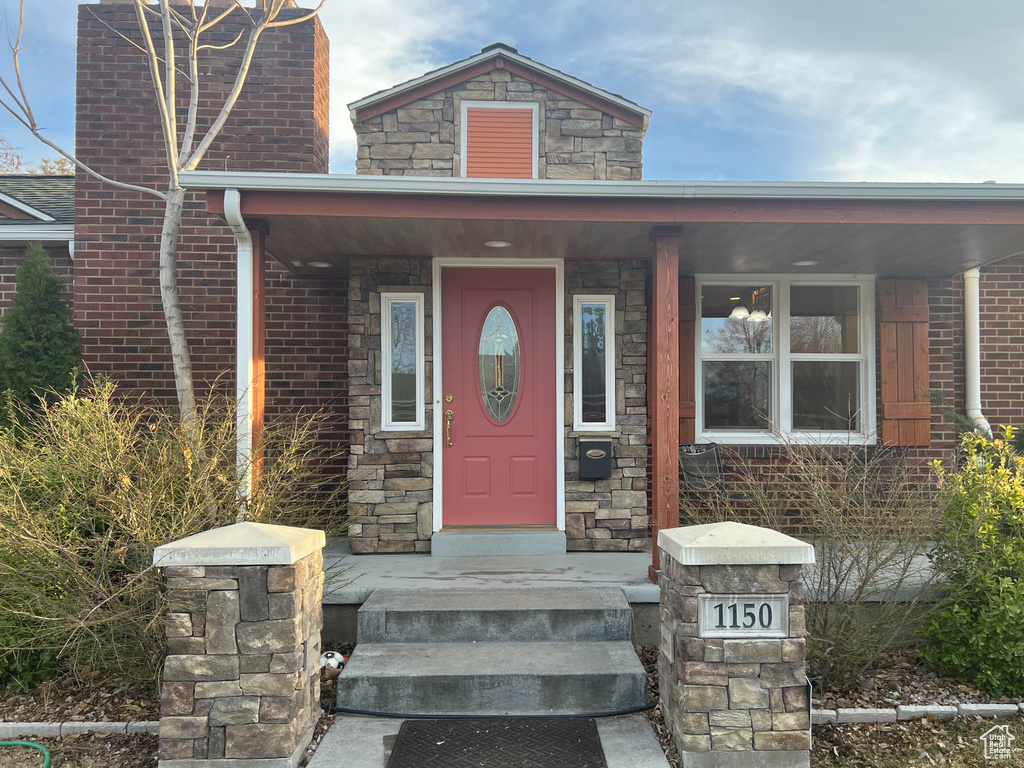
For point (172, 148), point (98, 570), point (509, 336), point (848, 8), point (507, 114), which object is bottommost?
point (98, 570)

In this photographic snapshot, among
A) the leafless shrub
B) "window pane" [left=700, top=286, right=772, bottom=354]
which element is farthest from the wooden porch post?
"window pane" [left=700, top=286, right=772, bottom=354]

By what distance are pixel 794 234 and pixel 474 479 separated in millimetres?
2887

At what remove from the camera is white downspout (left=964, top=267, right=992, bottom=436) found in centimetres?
555

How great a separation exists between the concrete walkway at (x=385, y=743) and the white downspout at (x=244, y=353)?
145 cm

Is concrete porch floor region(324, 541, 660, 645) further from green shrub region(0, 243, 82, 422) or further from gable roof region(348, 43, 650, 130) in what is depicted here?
gable roof region(348, 43, 650, 130)

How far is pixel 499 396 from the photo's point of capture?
16.3 ft

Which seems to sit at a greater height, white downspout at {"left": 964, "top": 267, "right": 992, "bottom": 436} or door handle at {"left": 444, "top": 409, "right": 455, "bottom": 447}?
white downspout at {"left": 964, "top": 267, "right": 992, "bottom": 436}

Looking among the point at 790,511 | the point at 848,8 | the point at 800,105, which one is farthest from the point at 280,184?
the point at 800,105

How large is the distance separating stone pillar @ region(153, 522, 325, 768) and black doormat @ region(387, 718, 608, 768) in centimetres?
52

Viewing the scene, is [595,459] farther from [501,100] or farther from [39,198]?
[39,198]

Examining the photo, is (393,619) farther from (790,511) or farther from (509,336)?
(790,511)

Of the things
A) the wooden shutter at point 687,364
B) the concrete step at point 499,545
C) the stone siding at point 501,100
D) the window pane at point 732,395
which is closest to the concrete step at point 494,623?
the concrete step at point 499,545

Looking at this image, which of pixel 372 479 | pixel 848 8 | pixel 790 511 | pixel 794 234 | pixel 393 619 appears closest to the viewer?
pixel 393 619

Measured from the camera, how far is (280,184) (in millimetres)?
3578
